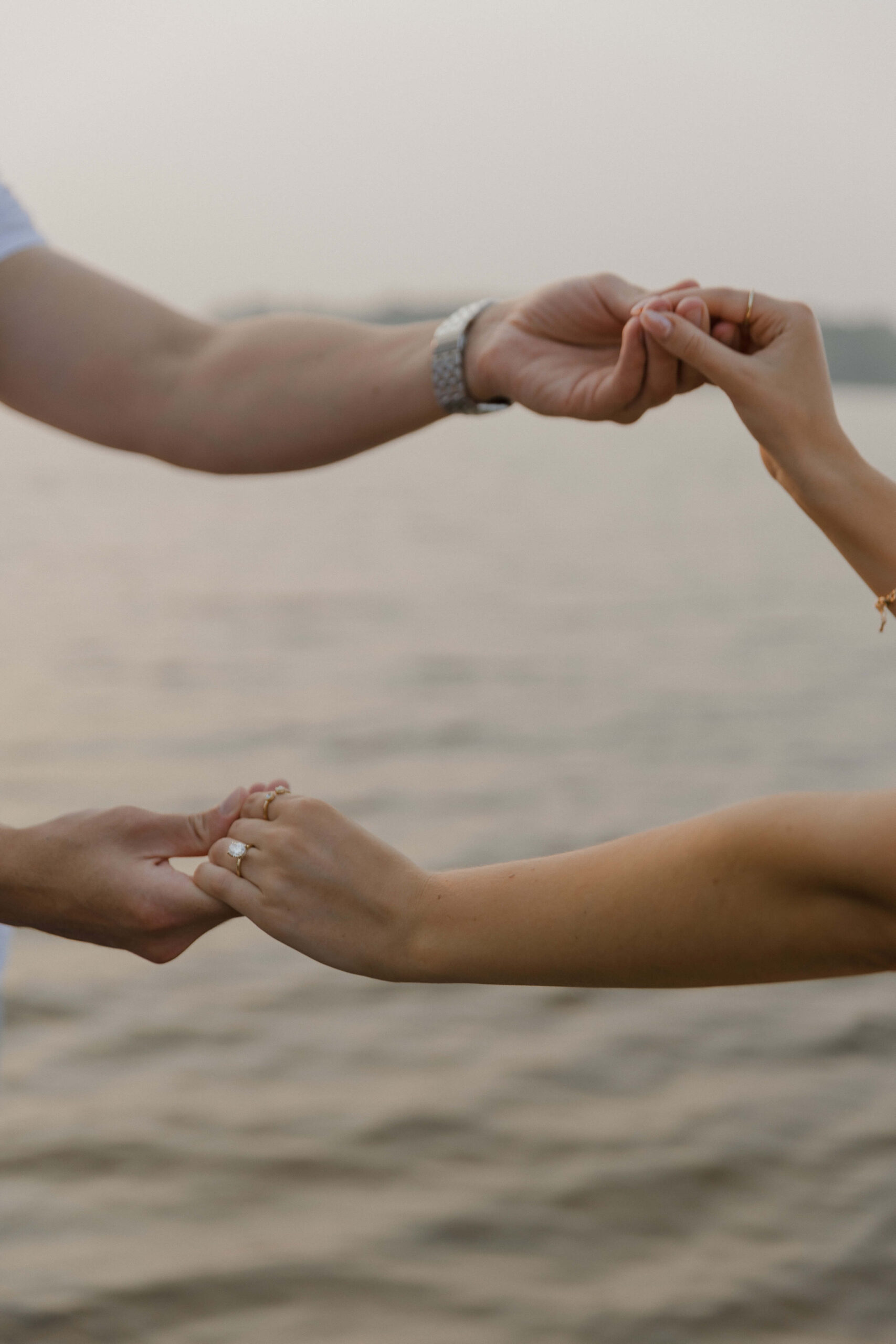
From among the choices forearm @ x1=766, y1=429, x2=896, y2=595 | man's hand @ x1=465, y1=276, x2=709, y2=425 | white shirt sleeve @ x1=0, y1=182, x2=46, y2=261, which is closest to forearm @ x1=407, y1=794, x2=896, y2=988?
forearm @ x1=766, y1=429, x2=896, y2=595

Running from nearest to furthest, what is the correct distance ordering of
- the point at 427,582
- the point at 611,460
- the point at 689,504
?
the point at 427,582, the point at 689,504, the point at 611,460

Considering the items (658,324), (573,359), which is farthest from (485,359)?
(658,324)

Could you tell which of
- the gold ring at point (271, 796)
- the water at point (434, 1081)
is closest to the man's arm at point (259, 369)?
the gold ring at point (271, 796)

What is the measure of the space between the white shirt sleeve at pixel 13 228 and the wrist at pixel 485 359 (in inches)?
34.1

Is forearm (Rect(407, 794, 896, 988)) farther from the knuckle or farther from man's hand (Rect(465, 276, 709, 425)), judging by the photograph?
man's hand (Rect(465, 276, 709, 425))

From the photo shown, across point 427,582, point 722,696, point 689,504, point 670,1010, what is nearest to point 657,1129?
point 670,1010

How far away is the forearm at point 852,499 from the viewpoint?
7.58ft

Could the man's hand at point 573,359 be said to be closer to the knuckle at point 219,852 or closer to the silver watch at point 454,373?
the silver watch at point 454,373

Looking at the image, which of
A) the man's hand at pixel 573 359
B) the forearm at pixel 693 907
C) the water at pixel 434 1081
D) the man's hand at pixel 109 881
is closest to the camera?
the forearm at pixel 693 907

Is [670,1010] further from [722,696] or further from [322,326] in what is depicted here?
[722,696]

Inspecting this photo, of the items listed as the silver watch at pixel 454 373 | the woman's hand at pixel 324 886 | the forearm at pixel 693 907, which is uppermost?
the silver watch at pixel 454 373

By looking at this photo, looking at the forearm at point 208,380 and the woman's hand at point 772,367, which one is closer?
the woman's hand at point 772,367

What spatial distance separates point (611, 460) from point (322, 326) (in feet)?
145

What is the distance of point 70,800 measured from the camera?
741 centimetres
